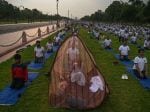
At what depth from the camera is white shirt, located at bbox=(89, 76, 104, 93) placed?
1054 centimetres

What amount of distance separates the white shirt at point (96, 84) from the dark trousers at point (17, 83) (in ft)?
11.7

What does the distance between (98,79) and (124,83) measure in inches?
152

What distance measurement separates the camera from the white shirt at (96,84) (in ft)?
34.6

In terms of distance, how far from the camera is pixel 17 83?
13.1 metres

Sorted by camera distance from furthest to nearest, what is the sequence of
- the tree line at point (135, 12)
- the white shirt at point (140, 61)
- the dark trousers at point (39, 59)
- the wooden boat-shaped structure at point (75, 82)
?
the tree line at point (135, 12) → the dark trousers at point (39, 59) → the white shirt at point (140, 61) → the wooden boat-shaped structure at point (75, 82)

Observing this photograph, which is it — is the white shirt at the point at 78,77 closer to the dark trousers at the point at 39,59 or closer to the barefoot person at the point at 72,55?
the barefoot person at the point at 72,55

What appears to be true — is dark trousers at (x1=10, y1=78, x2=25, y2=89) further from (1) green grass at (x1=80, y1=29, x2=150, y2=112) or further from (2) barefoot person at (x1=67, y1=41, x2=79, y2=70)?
(1) green grass at (x1=80, y1=29, x2=150, y2=112)

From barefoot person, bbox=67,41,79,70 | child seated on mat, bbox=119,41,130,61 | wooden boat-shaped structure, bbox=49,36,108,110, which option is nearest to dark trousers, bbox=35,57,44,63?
child seated on mat, bbox=119,41,130,61

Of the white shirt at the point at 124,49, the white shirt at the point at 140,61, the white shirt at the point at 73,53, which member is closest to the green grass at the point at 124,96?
the white shirt at the point at 140,61

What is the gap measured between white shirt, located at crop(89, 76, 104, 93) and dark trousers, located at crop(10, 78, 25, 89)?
3.58 metres

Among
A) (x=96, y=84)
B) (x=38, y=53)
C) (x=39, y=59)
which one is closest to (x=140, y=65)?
(x=96, y=84)

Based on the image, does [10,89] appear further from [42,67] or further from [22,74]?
[42,67]

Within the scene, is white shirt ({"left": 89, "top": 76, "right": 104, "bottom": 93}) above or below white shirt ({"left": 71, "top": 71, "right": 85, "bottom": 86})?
below

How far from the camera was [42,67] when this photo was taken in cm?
1806
